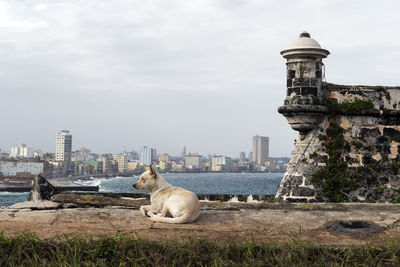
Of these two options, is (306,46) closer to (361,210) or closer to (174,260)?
(361,210)

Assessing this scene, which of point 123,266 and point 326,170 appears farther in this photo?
point 326,170

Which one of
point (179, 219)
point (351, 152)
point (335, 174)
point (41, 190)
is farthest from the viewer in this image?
point (351, 152)

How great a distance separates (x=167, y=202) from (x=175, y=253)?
1.30 metres

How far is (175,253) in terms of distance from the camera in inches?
173

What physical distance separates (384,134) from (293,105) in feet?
7.69

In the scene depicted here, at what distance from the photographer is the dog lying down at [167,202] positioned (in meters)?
5.59

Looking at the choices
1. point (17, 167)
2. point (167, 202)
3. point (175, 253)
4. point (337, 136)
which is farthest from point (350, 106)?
point (17, 167)

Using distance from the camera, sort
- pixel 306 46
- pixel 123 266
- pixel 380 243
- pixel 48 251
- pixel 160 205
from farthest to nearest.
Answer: pixel 306 46
pixel 160 205
pixel 380 243
pixel 48 251
pixel 123 266

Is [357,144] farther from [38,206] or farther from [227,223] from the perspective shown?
[38,206]

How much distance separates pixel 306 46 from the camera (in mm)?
12266

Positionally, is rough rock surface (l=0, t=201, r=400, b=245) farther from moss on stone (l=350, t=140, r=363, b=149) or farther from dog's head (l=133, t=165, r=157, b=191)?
moss on stone (l=350, t=140, r=363, b=149)

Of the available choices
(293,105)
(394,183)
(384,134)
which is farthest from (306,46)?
(394,183)

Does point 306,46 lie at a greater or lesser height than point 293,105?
greater

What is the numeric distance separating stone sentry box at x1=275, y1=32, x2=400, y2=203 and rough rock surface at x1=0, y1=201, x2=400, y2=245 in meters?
5.31
